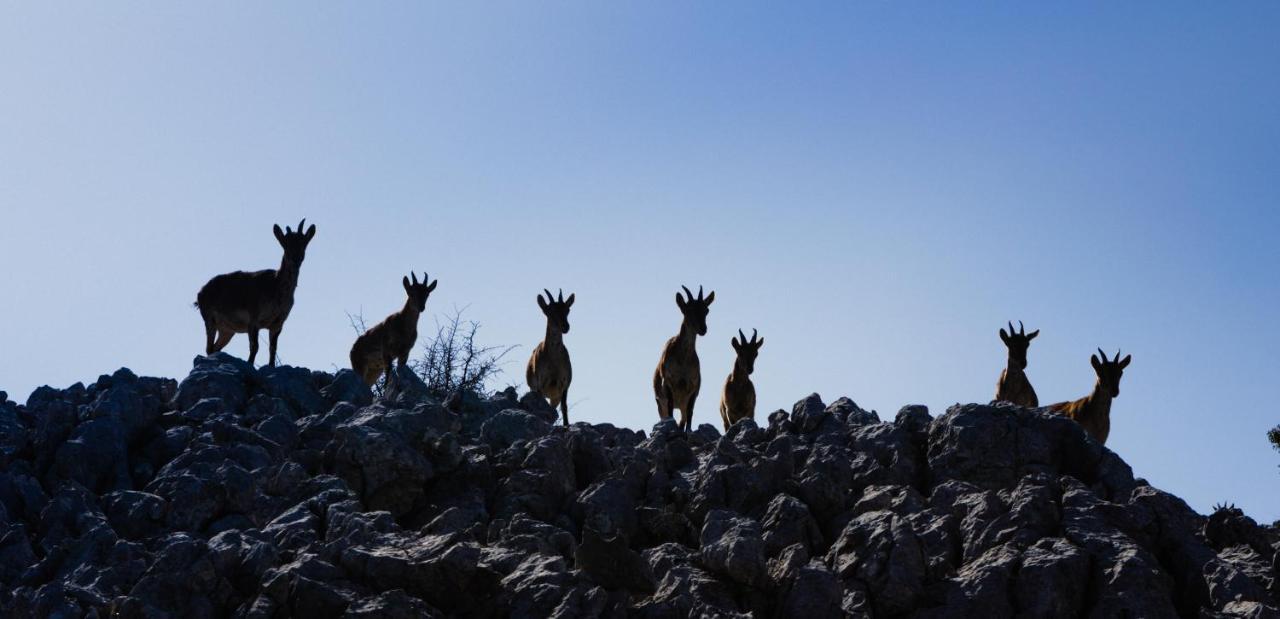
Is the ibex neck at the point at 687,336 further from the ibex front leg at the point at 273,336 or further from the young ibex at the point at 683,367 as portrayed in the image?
the ibex front leg at the point at 273,336

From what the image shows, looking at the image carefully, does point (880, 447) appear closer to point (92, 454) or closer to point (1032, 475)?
point (1032, 475)

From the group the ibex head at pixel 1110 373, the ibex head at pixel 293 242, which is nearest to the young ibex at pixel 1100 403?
the ibex head at pixel 1110 373

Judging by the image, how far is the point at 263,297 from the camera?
26.2 meters

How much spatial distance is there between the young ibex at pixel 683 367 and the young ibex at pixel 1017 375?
5.93 m

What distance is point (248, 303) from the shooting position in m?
26.1

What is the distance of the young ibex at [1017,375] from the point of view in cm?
2889

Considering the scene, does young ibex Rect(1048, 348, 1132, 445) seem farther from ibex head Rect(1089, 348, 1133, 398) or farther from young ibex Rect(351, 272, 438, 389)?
young ibex Rect(351, 272, 438, 389)

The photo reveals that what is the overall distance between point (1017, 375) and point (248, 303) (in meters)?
14.7

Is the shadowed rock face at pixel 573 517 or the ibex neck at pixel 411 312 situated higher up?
the ibex neck at pixel 411 312

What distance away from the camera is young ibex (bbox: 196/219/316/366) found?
85.5ft

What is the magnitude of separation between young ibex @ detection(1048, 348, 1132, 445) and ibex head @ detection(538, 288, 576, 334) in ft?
31.8

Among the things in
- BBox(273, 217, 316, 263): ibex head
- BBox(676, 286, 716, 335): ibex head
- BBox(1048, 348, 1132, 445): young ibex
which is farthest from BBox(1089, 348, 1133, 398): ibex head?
BBox(273, 217, 316, 263): ibex head

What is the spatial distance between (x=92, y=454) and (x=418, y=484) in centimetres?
421

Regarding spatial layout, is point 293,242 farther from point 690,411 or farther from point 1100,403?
point 1100,403
